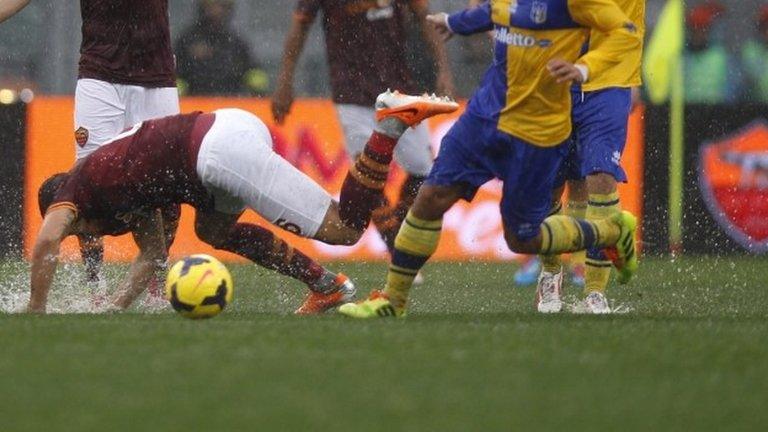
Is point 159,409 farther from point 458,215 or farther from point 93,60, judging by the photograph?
point 458,215

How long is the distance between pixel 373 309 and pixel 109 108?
2587 millimetres

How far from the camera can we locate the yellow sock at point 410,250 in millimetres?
8008

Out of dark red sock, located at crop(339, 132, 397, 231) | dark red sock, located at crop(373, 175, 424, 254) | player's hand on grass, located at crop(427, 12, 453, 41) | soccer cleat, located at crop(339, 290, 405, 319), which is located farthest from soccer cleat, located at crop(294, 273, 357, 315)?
dark red sock, located at crop(373, 175, 424, 254)

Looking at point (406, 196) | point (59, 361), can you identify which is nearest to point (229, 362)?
point (59, 361)

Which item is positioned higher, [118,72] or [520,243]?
[118,72]

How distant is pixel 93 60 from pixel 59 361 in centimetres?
408

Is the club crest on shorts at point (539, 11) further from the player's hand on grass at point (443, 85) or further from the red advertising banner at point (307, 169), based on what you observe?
the red advertising banner at point (307, 169)

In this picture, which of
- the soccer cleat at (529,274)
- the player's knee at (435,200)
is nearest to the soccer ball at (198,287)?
the player's knee at (435,200)

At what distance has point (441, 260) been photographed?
14.1 m

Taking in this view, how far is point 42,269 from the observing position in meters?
8.40

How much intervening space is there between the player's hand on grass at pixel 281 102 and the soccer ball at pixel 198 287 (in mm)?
3404

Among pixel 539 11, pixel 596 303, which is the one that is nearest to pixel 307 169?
pixel 596 303

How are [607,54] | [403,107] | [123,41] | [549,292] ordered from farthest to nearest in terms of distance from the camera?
1. [123,41]
2. [549,292]
3. [403,107]
4. [607,54]

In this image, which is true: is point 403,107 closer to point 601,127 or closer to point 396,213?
point 601,127
